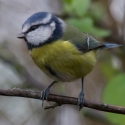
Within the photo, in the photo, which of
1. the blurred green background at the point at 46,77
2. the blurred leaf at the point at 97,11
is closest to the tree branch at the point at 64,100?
the blurred green background at the point at 46,77

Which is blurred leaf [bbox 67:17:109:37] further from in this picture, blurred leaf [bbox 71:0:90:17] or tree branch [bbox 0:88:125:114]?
tree branch [bbox 0:88:125:114]

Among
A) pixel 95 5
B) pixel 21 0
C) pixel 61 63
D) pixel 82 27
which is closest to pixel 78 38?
pixel 82 27

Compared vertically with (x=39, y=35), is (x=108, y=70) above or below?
below

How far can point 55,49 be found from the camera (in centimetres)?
177

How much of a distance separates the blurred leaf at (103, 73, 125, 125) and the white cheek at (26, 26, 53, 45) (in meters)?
0.41

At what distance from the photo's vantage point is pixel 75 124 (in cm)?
292

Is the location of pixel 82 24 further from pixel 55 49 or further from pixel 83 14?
pixel 55 49

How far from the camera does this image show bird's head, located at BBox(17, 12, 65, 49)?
1.77 meters

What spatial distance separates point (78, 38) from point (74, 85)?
0.88m

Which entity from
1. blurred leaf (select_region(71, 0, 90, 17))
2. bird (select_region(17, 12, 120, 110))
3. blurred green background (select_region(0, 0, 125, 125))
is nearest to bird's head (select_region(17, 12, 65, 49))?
bird (select_region(17, 12, 120, 110))

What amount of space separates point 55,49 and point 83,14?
0.31m

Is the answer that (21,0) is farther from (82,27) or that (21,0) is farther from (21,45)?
(82,27)

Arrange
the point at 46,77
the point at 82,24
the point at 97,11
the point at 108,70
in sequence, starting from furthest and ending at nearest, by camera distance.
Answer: the point at 46,77 < the point at 97,11 < the point at 108,70 < the point at 82,24

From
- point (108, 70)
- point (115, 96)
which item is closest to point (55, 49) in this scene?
point (115, 96)
